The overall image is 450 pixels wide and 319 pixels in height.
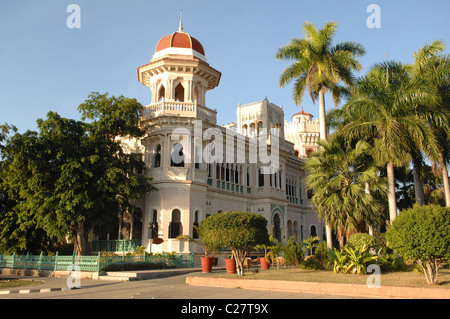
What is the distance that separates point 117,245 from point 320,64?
1713 cm

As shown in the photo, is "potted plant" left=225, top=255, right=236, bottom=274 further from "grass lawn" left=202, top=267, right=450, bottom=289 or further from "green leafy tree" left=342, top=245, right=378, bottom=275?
"green leafy tree" left=342, top=245, right=378, bottom=275

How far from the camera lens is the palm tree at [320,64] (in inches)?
932

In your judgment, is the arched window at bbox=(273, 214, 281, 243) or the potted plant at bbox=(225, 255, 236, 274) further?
the arched window at bbox=(273, 214, 281, 243)

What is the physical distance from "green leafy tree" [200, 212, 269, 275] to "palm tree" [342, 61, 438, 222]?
23.8 feet

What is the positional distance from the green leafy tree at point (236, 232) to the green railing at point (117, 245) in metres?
9.59

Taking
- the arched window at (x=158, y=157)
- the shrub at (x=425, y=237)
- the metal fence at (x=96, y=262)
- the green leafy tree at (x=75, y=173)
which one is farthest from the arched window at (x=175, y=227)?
the shrub at (x=425, y=237)

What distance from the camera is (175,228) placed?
78.9ft

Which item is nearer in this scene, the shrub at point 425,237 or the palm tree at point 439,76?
the shrub at point 425,237

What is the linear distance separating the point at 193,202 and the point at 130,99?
7517 millimetres

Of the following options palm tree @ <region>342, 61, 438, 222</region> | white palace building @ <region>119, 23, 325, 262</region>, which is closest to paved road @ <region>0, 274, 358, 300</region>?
palm tree @ <region>342, 61, 438, 222</region>

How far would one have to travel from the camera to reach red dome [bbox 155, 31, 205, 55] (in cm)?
2759

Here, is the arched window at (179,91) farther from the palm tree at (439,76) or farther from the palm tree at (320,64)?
the palm tree at (439,76)
